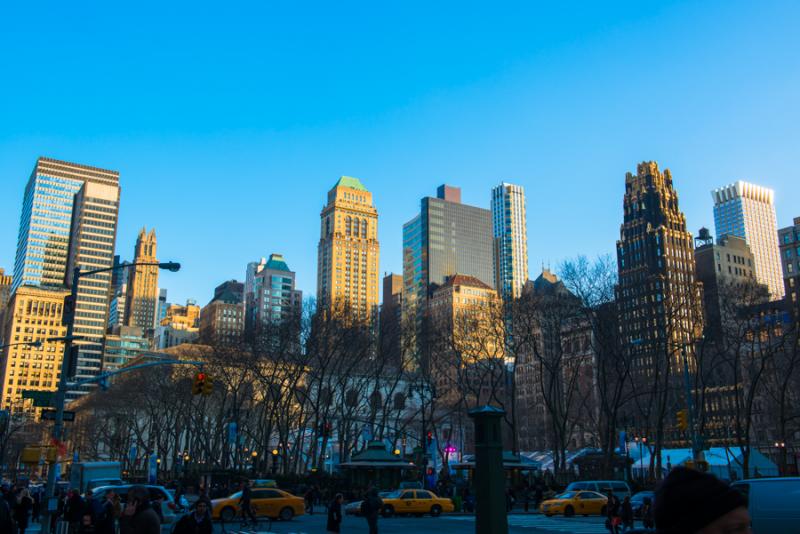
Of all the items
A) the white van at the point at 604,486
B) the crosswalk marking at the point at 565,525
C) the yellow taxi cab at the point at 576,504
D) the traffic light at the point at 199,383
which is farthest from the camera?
the white van at the point at 604,486

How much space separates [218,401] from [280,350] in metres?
25.6

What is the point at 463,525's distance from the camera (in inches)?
1267

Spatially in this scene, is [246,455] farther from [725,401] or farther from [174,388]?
[725,401]

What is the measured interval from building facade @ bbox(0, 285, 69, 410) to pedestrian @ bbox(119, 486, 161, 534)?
636ft

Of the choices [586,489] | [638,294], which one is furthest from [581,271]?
[586,489]

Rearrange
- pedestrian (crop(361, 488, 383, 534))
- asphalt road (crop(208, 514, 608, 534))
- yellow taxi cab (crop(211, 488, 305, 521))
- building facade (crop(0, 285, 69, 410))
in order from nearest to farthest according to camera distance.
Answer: pedestrian (crop(361, 488, 383, 534)) → asphalt road (crop(208, 514, 608, 534)) → yellow taxi cab (crop(211, 488, 305, 521)) → building facade (crop(0, 285, 69, 410))

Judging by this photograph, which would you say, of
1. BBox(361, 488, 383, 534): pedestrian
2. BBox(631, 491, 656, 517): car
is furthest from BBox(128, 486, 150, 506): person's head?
BBox(631, 491, 656, 517): car

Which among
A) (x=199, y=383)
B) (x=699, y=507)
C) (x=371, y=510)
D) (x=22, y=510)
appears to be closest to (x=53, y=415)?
(x=22, y=510)

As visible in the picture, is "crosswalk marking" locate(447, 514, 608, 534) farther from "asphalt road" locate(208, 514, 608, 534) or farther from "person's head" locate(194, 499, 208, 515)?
"person's head" locate(194, 499, 208, 515)

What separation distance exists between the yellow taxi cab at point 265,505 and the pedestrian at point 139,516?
88.3 ft

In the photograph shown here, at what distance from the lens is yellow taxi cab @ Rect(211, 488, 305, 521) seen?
1357 inches

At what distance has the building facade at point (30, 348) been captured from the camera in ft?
617

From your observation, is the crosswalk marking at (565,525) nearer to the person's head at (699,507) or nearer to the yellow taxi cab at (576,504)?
the yellow taxi cab at (576,504)

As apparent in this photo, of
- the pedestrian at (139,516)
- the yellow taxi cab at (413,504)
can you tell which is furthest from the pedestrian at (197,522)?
the yellow taxi cab at (413,504)
